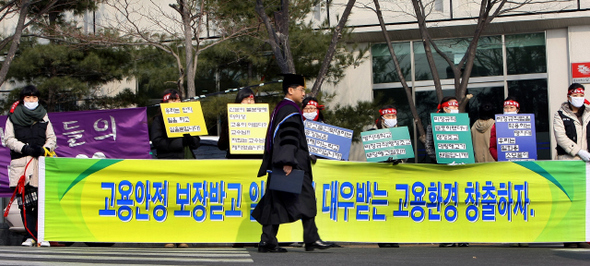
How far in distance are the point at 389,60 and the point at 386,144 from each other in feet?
31.3

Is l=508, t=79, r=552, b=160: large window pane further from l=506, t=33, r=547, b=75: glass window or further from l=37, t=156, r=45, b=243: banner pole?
l=37, t=156, r=45, b=243: banner pole

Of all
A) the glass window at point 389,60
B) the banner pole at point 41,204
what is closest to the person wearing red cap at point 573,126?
the banner pole at point 41,204

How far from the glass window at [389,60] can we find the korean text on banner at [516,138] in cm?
935

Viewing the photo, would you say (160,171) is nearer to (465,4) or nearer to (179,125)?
(179,125)

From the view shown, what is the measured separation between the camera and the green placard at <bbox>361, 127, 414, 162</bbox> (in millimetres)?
8219

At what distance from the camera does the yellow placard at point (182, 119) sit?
8.45 m

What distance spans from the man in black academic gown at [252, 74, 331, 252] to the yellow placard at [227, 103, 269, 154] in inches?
56.9

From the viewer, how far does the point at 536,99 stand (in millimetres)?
17156

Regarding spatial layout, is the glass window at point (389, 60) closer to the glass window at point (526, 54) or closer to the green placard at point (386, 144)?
the glass window at point (526, 54)

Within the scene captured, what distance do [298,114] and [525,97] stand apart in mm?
11672

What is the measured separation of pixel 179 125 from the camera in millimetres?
8500

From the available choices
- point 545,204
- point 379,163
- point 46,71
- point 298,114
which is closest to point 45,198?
point 298,114

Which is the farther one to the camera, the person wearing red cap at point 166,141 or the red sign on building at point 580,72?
the red sign on building at point 580,72

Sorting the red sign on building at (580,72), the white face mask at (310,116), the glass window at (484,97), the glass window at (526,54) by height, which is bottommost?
the white face mask at (310,116)
